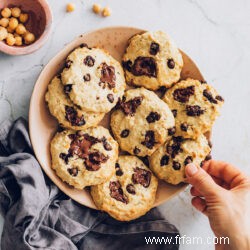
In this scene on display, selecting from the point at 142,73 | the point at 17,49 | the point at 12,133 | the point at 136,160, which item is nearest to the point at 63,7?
the point at 17,49

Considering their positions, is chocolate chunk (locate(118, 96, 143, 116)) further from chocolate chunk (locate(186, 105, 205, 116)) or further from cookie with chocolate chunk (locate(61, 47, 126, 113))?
chocolate chunk (locate(186, 105, 205, 116))

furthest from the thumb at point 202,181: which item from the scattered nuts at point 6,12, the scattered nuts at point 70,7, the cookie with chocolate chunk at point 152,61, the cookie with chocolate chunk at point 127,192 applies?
the scattered nuts at point 6,12

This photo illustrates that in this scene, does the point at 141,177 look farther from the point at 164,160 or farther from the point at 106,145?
the point at 106,145

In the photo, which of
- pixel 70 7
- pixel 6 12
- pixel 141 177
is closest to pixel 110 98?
pixel 141 177

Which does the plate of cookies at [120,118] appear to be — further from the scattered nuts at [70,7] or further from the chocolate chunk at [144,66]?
the scattered nuts at [70,7]

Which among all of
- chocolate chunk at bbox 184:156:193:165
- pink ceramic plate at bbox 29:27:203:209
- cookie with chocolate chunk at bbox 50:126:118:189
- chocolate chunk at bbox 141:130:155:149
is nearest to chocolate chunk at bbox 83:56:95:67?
pink ceramic plate at bbox 29:27:203:209

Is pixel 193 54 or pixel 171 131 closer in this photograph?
pixel 171 131
